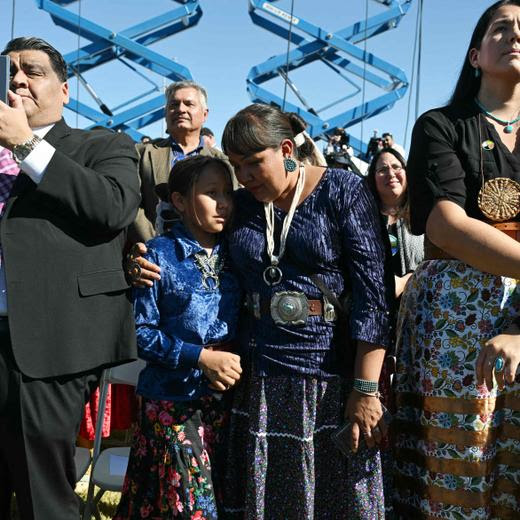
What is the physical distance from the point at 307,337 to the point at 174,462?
0.59 metres

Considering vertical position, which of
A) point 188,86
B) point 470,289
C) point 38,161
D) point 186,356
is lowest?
point 186,356

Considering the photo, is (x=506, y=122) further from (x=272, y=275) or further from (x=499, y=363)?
(x=272, y=275)

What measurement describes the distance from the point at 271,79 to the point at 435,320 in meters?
17.4

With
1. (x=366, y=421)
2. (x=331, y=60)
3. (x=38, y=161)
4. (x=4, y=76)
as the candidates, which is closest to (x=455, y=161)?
(x=366, y=421)

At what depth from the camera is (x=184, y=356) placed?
2283 millimetres

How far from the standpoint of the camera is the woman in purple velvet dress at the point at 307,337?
2232mm

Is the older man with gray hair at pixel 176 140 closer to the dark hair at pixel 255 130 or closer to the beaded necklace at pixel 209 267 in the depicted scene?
the beaded necklace at pixel 209 267

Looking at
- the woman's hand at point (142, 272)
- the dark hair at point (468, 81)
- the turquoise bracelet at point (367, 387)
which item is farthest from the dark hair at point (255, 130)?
the turquoise bracelet at point (367, 387)

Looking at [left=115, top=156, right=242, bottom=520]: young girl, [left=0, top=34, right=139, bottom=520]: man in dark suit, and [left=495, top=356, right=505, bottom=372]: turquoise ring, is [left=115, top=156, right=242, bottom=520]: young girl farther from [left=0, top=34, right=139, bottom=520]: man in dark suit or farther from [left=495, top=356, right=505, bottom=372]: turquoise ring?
→ [left=495, top=356, right=505, bottom=372]: turquoise ring

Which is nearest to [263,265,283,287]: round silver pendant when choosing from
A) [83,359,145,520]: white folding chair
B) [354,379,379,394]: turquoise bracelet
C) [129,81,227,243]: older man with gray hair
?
[354,379,379,394]: turquoise bracelet

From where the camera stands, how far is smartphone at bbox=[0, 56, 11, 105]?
1994mm

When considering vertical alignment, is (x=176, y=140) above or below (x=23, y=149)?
above

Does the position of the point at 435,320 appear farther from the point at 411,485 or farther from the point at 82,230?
the point at 82,230

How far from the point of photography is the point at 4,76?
2.00 metres
